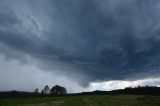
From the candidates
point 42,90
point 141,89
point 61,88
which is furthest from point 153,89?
point 42,90

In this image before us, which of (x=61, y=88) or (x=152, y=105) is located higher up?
(x=61, y=88)

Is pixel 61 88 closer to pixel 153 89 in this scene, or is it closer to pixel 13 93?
pixel 13 93

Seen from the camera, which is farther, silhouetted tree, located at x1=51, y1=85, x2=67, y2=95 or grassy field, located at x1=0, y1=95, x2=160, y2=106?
silhouetted tree, located at x1=51, y1=85, x2=67, y2=95

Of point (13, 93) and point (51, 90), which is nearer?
point (13, 93)

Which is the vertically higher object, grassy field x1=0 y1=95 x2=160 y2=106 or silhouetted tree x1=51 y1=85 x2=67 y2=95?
silhouetted tree x1=51 y1=85 x2=67 y2=95

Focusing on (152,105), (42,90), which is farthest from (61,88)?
(152,105)

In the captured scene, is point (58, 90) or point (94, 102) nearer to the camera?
point (94, 102)

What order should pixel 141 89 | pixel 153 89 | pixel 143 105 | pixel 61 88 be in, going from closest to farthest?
pixel 143 105
pixel 153 89
pixel 141 89
pixel 61 88

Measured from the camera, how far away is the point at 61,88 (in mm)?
181000

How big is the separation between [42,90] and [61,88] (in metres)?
21.4

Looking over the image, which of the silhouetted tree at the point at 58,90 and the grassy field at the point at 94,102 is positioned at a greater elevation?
the silhouetted tree at the point at 58,90

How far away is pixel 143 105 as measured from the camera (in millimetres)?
55906

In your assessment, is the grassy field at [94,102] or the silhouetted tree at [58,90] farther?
the silhouetted tree at [58,90]

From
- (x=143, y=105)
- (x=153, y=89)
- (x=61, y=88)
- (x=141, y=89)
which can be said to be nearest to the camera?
(x=143, y=105)
